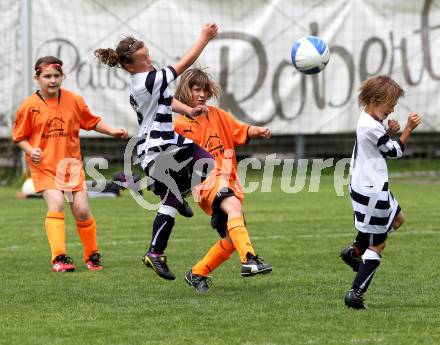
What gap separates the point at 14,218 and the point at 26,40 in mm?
5456

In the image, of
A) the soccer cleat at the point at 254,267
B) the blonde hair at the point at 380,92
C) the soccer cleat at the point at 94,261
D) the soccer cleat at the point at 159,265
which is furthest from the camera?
the soccer cleat at the point at 94,261

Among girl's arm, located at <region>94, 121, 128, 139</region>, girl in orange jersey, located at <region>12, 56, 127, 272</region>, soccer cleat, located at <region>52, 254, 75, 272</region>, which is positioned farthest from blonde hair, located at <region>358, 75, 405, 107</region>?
soccer cleat, located at <region>52, 254, 75, 272</region>

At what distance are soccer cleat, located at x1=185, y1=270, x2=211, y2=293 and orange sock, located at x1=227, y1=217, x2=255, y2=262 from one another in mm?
422

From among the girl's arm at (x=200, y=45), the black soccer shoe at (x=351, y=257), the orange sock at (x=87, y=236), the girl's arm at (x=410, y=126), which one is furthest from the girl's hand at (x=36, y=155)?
the girl's arm at (x=410, y=126)

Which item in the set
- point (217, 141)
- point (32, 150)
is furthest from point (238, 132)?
point (32, 150)

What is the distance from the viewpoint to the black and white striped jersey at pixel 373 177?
6.07 m

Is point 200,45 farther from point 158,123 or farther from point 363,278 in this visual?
point 363,278

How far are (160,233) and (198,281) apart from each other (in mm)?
417

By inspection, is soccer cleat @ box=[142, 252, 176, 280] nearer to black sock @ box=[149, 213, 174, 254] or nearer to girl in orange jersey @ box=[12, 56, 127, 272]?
black sock @ box=[149, 213, 174, 254]

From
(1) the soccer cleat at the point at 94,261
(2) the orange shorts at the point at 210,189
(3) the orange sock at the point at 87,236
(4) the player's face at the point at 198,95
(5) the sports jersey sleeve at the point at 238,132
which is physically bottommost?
(1) the soccer cleat at the point at 94,261

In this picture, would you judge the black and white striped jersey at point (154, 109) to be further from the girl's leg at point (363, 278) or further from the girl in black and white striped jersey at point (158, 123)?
the girl's leg at point (363, 278)

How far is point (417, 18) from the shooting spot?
19547mm

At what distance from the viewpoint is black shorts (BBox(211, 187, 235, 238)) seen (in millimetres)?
6887

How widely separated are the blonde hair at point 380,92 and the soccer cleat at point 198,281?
1.69 meters
